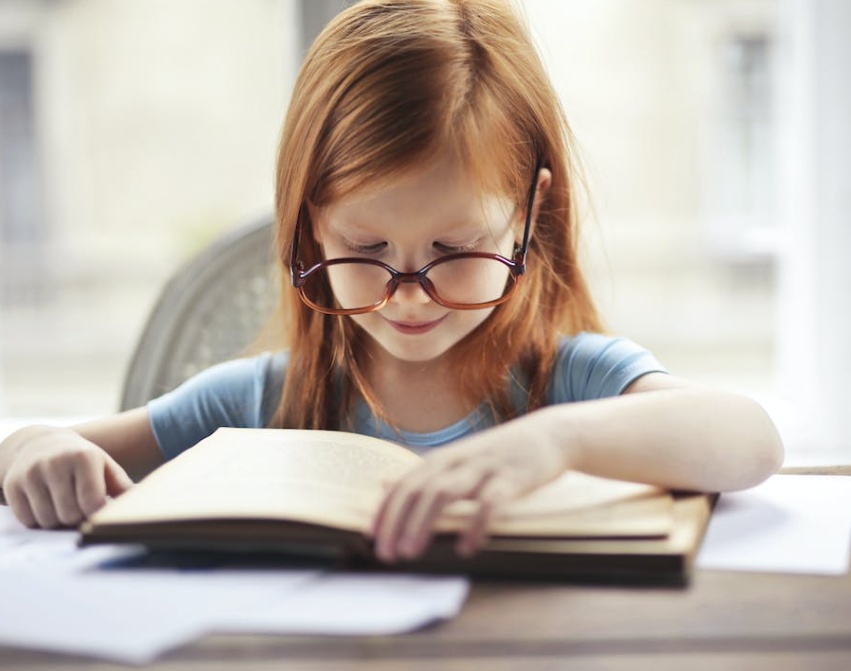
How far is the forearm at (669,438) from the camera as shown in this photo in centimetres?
69

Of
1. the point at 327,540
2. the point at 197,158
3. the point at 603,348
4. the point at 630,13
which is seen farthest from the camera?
the point at 197,158

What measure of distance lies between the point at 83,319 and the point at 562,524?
5.89 meters

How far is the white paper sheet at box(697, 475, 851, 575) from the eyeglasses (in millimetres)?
271

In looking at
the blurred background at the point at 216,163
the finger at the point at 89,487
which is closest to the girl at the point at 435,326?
the finger at the point at 89,487

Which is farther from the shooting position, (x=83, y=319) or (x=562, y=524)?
(x=83, y=319)

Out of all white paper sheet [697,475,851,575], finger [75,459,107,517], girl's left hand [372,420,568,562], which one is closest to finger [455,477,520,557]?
girl's left hand [372,420,568,562]

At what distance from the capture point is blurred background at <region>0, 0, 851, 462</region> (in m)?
5.12

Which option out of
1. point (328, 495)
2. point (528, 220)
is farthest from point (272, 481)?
point (528, 220)

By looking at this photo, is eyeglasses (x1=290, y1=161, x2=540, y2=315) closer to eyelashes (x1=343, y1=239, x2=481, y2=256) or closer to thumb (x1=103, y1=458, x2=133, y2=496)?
eyelashes (x1=343, y1=239, x2=481, y2=256)

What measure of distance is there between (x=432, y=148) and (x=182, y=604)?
18.1 inches

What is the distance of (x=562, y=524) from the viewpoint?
60 cm

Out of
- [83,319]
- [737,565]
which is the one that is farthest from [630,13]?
[737,565]

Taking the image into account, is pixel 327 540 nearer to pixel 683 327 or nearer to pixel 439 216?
pixel 439 216

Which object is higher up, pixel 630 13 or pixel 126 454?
pixel 630 13
